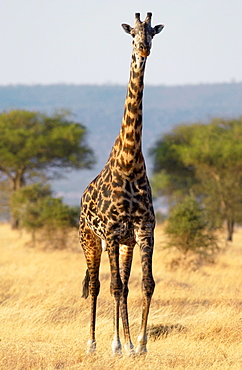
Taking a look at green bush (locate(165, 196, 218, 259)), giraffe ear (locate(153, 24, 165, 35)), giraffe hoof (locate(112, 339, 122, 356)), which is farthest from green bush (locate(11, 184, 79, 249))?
giraffe ear (locate(153, 24, 165, 35))

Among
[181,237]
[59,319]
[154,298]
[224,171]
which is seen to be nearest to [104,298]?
[154,298]

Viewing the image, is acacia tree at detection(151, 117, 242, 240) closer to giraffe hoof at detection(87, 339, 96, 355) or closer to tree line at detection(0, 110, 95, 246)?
tree line at detection(0, 110, 95, 246)

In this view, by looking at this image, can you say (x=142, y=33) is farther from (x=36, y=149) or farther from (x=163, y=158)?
(x=163, y=158)

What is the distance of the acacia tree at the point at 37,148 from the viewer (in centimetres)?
3731

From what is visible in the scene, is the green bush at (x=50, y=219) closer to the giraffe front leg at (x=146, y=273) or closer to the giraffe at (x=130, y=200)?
the giraffe at (x=130, y=200)

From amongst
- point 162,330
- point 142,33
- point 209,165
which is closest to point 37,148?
point 209,165

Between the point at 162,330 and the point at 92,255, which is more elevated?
the point at 92,255

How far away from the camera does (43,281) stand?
14.0m

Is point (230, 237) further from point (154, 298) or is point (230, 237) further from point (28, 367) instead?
point (28, 367)

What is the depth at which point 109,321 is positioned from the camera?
378 inches

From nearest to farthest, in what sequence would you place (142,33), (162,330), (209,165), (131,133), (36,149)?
(142,33) < (131,133) < (162,330) < (209,165) < (36,149)

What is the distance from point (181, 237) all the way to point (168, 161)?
24174 mm

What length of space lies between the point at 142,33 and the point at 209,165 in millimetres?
30731

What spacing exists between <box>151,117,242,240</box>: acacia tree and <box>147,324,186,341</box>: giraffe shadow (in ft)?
61.7
